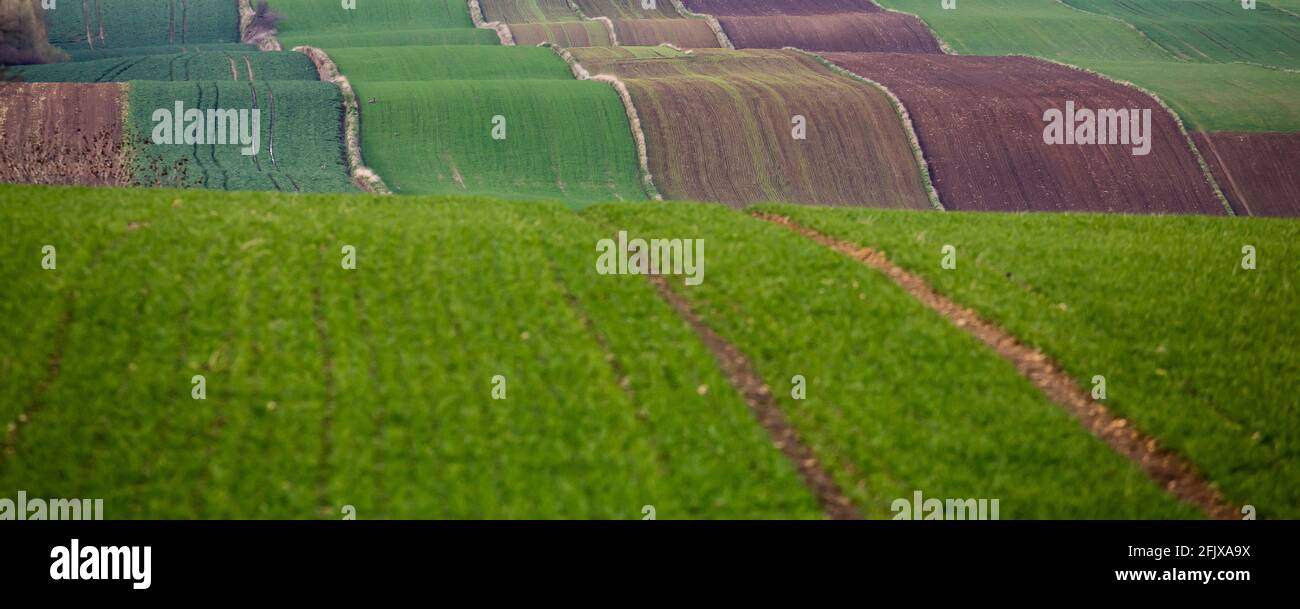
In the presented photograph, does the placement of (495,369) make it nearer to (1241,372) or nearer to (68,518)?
(68,518)

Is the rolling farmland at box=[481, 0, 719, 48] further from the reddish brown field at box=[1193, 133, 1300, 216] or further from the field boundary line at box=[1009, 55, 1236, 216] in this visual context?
the reddish brown field at box=[1193, 133, 1300, 216]

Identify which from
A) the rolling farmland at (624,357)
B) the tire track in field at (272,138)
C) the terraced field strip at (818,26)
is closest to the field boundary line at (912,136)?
the terraced field strip at (818,26)

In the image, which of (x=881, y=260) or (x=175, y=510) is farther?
(x=881, y=260)

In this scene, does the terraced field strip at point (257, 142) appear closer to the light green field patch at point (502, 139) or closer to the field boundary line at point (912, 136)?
the light green field patch at point (502, 139)

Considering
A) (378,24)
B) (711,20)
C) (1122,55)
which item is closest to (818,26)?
(711,20)

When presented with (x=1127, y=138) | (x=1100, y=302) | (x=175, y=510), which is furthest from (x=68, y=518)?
(x=1127, y=138)

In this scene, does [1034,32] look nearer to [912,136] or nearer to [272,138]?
[912,136]

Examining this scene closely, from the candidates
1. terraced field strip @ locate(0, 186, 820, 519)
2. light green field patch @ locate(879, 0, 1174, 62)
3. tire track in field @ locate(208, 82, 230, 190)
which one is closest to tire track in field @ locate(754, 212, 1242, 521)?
terraced field strip @ locate(0, 186, 820, 519)
